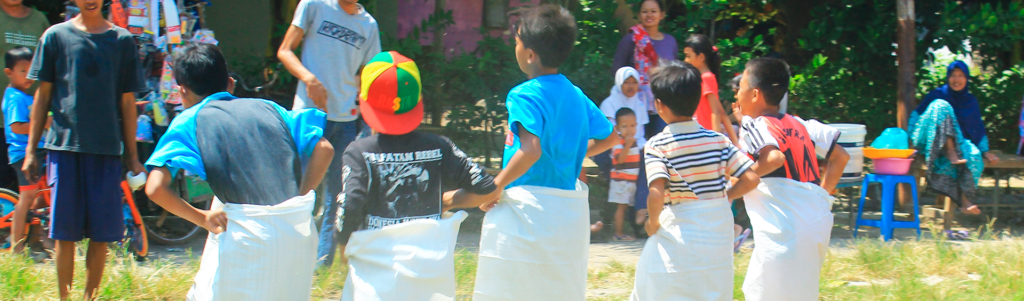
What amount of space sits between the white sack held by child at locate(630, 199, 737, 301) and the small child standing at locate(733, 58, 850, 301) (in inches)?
11.7

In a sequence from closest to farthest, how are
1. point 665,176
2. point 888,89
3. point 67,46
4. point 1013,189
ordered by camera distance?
point 665,176, point 67,46, point 888,89, point 1013,189

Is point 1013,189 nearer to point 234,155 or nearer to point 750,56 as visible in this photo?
point 750,56

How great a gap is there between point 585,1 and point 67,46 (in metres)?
4.48

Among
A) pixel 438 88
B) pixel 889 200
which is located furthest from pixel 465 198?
pixel 889 200

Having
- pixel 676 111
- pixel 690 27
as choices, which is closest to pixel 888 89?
→ pixel 690 27

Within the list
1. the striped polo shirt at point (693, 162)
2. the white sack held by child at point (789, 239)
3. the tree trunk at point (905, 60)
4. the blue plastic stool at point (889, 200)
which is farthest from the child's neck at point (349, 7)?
the tree trunk at point (905, 60)

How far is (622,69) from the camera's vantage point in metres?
6.00

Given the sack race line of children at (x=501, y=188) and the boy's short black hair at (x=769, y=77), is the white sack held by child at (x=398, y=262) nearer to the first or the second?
the sack race line of children at (x=501, y=188)

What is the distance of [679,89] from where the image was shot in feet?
10.4

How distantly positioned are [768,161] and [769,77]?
0.43 m

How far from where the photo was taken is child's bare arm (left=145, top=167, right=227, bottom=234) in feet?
8.27

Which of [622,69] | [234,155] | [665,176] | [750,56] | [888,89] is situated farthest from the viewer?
[888,89]

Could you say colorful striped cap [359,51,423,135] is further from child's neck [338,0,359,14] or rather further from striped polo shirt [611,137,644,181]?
striped polo shirt [611,137,644,181]

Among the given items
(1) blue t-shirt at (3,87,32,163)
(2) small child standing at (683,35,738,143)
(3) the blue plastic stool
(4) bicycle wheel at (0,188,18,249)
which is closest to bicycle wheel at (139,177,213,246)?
(4) bicycle wheel at (0,188,18,249)
